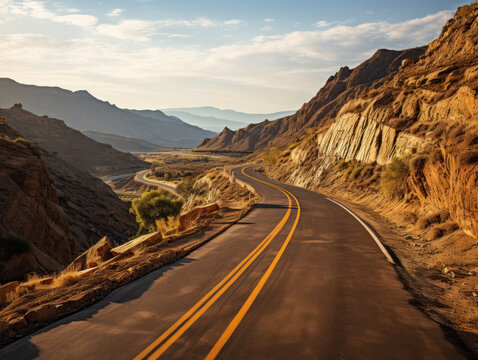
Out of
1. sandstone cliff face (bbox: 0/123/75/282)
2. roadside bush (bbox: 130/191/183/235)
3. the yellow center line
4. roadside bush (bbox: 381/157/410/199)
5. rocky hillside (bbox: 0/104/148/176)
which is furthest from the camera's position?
rocky hillside (bbox: 0/104/148/176)

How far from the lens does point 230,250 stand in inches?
436

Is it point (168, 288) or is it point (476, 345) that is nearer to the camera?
point (476, 345)

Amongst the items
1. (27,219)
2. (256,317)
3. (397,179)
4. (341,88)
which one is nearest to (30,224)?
(27,219)

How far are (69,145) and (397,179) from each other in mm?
143768

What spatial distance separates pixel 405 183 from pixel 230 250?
43.1 feet

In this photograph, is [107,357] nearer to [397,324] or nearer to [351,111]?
[397,324]

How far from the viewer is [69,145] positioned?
136500 mm

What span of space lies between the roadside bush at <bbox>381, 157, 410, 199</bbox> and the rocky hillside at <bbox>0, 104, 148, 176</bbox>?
121m

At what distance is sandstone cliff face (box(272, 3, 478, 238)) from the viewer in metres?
11.5

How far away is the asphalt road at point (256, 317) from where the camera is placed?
495cm

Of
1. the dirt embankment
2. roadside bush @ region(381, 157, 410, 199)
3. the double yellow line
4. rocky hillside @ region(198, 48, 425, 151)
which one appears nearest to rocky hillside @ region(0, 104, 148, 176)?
rocky hillside @ region(198, 48, 425, 151)

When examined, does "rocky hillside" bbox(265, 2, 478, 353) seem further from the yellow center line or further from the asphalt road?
the yellow center line

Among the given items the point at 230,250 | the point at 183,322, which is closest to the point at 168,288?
the point at 183,322

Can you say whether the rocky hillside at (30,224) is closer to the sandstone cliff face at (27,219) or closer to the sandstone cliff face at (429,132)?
the sandstone cliff face at (27,219)
